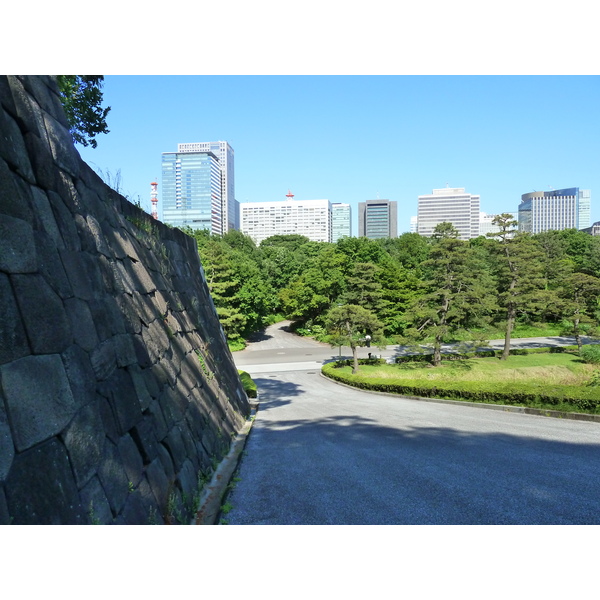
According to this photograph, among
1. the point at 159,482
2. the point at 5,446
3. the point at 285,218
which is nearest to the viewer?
the point at 5,446

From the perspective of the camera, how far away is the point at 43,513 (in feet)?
6.22

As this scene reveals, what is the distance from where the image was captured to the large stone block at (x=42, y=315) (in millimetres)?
2105

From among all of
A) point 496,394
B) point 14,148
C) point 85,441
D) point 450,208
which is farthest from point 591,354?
point 450,208

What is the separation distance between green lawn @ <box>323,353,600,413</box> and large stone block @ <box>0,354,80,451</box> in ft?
35.4

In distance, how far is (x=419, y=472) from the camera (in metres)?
4.79

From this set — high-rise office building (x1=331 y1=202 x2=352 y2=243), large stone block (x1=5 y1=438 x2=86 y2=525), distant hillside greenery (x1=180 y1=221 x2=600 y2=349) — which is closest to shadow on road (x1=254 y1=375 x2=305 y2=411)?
distant hillside greenery (x1=180 y1=221 x2=600 y2=349)

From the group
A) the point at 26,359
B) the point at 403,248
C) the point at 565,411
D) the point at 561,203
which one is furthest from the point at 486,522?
the point at 561,203

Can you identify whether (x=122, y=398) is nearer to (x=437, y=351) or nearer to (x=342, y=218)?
(x=437, y=351)

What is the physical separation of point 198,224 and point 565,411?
131761 millimetres

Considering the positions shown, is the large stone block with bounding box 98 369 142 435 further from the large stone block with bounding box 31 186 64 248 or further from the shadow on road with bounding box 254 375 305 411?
the shadow on road with bounding box 254 375 305 411

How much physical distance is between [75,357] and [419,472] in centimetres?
387

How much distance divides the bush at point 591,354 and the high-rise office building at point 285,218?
5010 inches

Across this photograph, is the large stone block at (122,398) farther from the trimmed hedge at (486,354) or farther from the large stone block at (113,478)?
the trimmed hedge at (486,354)

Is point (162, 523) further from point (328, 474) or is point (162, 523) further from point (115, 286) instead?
point (328, 474)
